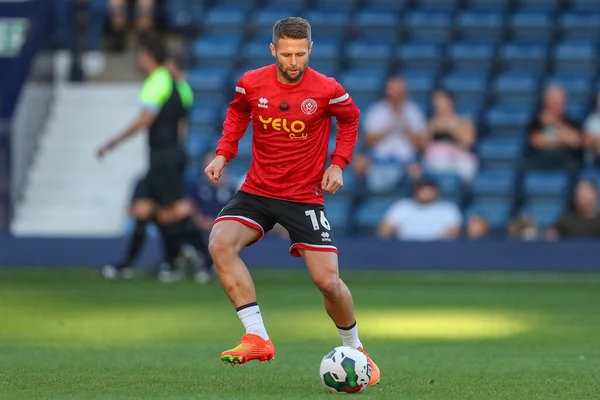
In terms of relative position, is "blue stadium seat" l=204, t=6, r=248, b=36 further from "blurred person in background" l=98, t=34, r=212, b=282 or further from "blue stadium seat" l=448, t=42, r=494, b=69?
"blurred person in background" l=98, t=34, r=212, b=282

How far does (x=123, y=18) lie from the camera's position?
21484 mm

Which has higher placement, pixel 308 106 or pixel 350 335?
pixel 308 106

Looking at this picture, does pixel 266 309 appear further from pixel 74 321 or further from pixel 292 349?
pixel 292 349

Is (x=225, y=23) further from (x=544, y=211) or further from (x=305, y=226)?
(x=305, y=226)

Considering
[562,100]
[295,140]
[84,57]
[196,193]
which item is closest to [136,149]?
[84,57]

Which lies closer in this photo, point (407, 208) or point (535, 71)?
point (407, 208)

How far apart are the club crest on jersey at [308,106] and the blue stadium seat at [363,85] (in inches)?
484

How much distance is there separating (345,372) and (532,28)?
47.2ft

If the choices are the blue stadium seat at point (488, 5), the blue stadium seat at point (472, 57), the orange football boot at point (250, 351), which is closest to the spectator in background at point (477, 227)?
the blue stadium seat at point (472, 57)

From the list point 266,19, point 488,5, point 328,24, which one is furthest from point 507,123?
point 266,19

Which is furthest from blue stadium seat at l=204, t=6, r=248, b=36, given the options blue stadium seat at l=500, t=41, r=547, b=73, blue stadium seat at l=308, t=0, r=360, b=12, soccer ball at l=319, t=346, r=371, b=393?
soccer ball at l=319, t=346, r=371, b=393

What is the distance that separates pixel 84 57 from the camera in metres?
21.6

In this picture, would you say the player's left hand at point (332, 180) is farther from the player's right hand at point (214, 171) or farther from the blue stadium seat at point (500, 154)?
the blue stadium seat at point (500, 154)

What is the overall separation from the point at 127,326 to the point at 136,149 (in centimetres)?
990
